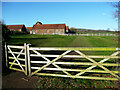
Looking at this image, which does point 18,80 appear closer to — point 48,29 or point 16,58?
point 16,58

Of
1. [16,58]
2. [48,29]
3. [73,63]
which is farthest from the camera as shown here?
[48,29]

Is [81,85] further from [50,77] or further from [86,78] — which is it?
[50,77]

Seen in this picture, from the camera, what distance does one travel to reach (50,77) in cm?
512

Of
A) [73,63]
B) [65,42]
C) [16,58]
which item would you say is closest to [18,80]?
[16,58]

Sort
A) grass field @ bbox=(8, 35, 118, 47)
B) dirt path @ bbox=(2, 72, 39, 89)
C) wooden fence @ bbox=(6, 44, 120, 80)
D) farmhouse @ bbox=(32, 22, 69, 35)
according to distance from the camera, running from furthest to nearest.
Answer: farmhouse @ bbox=(32, 22, 69, 35) → grass field @ bbox=(8, 35, 118, 47) → wooden fence @ bbox=(6, 44, 120, 80) → dirt path @ bbox=(2, 72, 39, 89)

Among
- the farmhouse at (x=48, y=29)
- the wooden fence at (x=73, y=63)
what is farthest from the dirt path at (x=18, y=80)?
the farmhouse at (x=48, y=29)

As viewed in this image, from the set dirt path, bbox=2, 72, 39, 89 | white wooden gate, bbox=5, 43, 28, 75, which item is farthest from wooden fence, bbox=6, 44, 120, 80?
dirt path, bbox=2, 72, 39, 89

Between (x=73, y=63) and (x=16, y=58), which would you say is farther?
A: (x=16, y=58)

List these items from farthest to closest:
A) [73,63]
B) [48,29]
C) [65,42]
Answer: [48,29]
[65,42]
[73,63]

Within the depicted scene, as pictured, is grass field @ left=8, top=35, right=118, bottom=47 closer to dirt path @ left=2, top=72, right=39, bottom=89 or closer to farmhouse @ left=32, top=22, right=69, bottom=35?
dirt path @ left=2, top=72, right=39, bottom=89

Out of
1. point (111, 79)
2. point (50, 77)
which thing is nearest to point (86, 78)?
point (111, 79)

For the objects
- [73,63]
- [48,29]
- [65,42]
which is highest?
[48,29]

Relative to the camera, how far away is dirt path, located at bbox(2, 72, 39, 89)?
175 inches

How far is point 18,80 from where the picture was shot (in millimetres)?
4891
